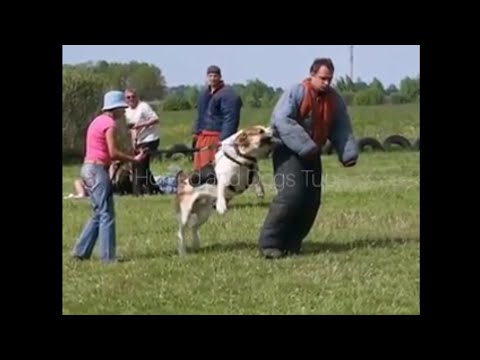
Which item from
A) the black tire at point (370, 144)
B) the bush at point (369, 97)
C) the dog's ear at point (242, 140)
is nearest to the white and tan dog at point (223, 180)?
the dog's ear at point (242, 140)

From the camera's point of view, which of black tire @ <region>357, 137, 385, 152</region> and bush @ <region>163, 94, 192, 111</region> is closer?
bush @ <region>163, 94, 192, 111</region>

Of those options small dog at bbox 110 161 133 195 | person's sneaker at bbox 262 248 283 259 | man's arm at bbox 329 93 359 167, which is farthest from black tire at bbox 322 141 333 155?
small dog at bbox 110 161 133 195

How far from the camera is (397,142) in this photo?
8.98m

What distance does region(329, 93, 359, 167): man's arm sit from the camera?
8594mm

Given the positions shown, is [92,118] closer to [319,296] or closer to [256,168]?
[256,168]

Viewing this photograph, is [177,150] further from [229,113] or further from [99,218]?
[99,218]

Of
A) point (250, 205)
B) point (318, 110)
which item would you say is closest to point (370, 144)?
point (318, 110)

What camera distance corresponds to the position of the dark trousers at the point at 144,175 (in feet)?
28.5

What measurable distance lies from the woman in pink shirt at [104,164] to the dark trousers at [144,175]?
19 cm

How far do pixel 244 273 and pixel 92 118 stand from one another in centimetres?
170

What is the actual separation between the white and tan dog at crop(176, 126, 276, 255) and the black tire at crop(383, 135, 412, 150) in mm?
1022

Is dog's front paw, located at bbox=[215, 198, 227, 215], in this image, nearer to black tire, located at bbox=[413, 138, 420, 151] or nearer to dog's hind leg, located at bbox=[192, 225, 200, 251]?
dog's hind leg, located at bbox=[192, 225, 200, 251]

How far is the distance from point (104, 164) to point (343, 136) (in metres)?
1.86
